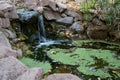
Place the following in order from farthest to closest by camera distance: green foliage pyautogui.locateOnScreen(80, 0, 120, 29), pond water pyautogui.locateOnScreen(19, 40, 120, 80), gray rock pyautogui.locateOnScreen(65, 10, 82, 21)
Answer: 1. gray rock pyautogui.locateOnScreen(65, 10, 82, 21)
2. green foliage pyautogui.locateOnScreen(80, 0, 120, 29)
3. pond water pyautogui.locateOnScreen(19, 40, 120, 80)

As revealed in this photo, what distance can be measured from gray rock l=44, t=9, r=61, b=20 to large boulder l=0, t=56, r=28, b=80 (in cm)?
422

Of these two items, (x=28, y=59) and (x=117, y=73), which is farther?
(x=28, y=59)

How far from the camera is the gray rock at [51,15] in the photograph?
8.09 metres

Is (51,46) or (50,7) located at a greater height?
(50,7)

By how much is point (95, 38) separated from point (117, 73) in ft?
8.35

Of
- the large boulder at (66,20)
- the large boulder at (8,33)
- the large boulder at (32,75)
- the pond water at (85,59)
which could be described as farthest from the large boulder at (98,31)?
the large boulder at (32,75)

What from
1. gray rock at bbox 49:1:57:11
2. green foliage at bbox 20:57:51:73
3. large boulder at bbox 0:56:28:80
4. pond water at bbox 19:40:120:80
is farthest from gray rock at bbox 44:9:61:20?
large boulder at bbox 0:56:28:80

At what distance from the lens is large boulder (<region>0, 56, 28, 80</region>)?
11.9 ft

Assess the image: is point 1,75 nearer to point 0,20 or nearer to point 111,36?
point 0,20

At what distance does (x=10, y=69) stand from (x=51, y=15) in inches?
181

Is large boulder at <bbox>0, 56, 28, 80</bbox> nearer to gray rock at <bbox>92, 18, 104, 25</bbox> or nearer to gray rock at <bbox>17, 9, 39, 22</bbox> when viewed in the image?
gray rock at <bbox>17, 9, 39, 22</bbox>

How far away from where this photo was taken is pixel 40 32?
8.00 metres

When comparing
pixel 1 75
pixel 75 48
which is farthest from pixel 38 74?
pixel 75 48

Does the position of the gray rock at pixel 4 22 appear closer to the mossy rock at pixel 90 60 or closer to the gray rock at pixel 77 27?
the mossy rock at pixel 90 60
